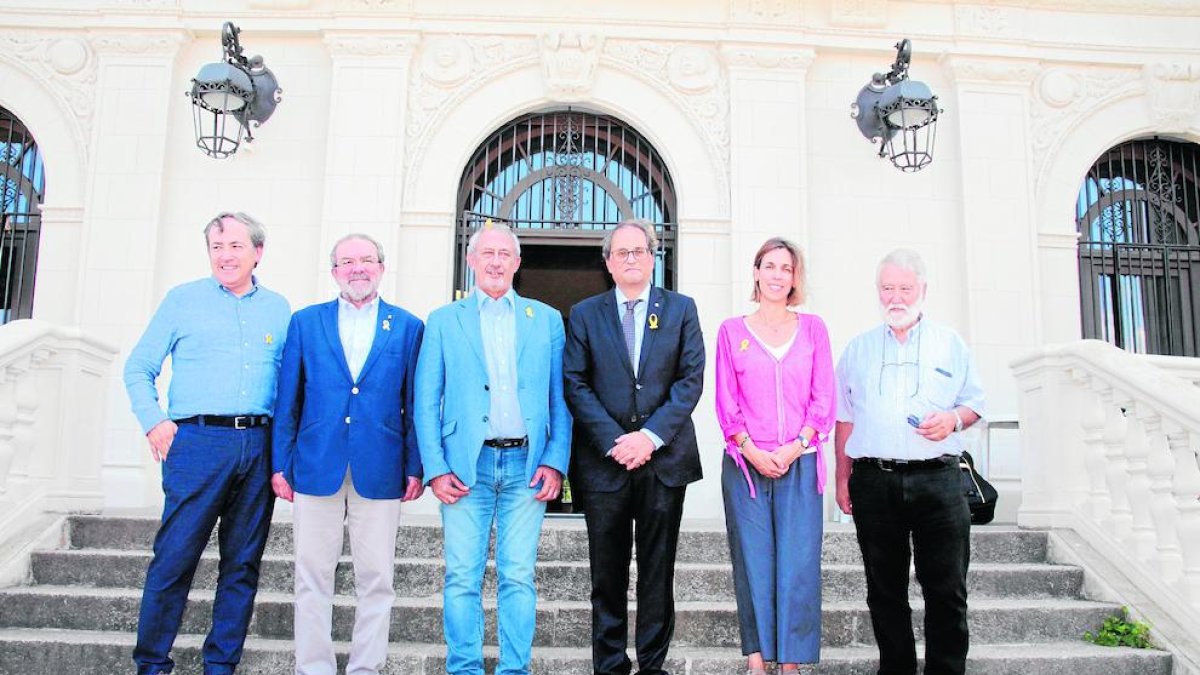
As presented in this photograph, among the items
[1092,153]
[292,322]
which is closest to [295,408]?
[292,322]

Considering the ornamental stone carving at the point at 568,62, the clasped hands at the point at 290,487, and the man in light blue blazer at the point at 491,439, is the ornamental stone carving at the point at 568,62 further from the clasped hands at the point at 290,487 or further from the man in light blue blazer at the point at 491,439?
the clasped hands at the point at 290,487

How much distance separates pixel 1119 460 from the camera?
489 centimetres

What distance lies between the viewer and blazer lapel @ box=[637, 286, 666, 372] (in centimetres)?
373

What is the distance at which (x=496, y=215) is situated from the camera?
7.63 meters

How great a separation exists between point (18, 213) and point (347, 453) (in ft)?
18.5

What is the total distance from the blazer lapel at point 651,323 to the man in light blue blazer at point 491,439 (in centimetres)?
36

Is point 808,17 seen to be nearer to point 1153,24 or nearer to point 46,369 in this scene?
point 1153,24

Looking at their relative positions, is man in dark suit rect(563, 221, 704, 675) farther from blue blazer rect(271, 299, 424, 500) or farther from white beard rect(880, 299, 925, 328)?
white beard rect(880, 299, 925, 328)

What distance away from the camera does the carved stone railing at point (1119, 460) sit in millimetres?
4281

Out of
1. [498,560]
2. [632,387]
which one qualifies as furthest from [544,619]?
[632,387]

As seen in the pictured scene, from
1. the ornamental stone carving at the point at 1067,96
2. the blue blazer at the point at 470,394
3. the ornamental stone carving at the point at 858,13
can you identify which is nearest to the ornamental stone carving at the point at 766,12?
the ornamental stone carving at the point at 858,13

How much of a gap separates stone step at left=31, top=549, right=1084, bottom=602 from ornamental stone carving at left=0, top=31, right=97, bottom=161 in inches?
163

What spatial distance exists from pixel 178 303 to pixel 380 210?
3360mm

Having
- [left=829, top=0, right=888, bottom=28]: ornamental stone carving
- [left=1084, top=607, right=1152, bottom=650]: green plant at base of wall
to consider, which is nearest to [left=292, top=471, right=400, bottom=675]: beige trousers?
[left=1084, top=607, right=1152, bottom=650]: green plant at base of wall
